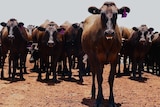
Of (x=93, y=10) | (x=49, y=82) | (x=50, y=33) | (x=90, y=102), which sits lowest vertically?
(x=90, y=102)

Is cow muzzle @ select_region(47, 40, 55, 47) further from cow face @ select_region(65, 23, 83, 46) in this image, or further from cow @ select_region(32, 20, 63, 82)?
cow face @ select_region(65, 23, 83, 46)

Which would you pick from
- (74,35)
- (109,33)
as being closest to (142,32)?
(74,35)

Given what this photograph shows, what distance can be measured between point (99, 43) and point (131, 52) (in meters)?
8.33

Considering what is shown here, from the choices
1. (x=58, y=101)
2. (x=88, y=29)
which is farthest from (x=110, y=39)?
(x=58, y=101)

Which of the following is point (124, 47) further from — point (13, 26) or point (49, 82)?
point (13, 26)

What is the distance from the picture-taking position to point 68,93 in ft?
39.8

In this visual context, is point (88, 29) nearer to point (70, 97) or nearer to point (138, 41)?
point (70, 97)

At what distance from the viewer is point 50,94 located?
11828 mm

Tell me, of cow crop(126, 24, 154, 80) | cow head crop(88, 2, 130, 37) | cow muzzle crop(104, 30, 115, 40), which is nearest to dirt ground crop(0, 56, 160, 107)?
cow crop(126, 24, 154, 80)

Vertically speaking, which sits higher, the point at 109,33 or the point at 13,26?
the point at 13,26

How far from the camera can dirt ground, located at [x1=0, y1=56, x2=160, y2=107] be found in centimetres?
1016

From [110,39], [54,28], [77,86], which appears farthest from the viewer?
[54,28]

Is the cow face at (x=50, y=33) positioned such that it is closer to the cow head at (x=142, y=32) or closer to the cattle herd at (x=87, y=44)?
the cattle herd at (x=87, y=44)

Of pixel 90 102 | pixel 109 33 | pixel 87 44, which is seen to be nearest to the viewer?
pixel 109 33
